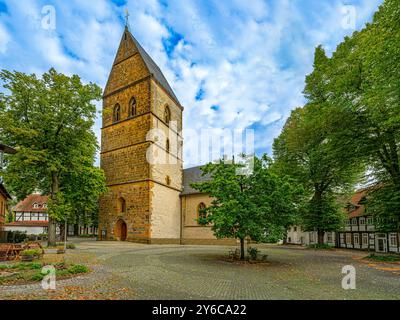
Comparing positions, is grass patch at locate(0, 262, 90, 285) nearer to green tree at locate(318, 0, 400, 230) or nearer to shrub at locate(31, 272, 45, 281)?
shrub at locate(31, 272, 45, 281)

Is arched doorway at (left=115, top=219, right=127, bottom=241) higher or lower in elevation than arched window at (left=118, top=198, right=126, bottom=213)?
lower

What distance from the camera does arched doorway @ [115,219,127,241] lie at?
2812 centimetres

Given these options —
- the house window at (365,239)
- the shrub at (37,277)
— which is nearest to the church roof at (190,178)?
the house window at (365,239)

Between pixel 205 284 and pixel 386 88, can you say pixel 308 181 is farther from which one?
pixel 205 284

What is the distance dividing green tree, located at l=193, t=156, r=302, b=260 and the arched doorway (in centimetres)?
1627

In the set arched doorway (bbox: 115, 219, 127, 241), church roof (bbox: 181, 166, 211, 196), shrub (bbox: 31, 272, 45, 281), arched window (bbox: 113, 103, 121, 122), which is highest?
arched window (bbox: 113, 103, 121, 122)

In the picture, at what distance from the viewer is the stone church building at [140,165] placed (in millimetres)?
27270

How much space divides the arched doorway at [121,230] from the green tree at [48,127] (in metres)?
8.37

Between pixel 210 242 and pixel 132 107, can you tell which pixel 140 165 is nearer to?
pixel 132 107

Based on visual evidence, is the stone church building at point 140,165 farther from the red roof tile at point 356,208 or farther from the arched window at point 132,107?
the red roof tile at point 356,208

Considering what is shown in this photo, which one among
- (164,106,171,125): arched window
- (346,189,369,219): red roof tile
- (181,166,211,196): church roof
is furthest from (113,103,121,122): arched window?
(346,189,369,219): red roof tile

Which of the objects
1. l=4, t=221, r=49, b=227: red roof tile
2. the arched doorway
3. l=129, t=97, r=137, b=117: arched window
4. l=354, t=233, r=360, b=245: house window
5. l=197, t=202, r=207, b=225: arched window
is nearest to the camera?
l=197, t=202, r=207, b=225: arched window

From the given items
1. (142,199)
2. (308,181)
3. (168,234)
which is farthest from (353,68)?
(168,234)
